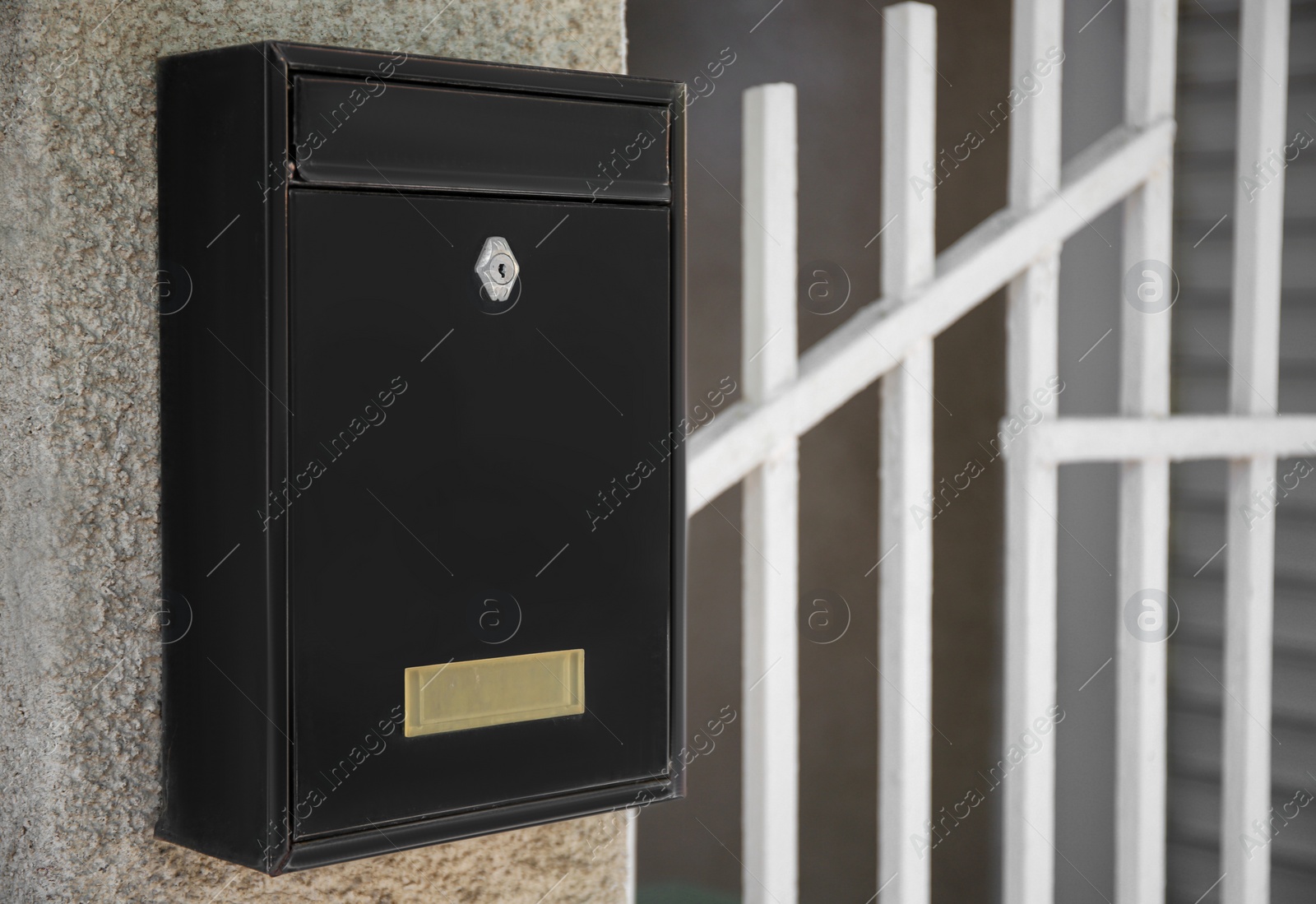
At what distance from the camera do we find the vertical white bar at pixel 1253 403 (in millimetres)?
1930

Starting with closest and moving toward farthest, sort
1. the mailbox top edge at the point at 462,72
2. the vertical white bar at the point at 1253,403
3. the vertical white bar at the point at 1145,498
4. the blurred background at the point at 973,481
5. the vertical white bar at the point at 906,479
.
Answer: the mailbox top edge at the point at 462,72 → the vertical white bar at the point at 906,479 → the vertical white bar at the point at 1145,498 → the vertical white bar at the point at 1253,403 → the blurred background at the point at 973,481

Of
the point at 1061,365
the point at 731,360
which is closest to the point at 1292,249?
the point at 1061,365

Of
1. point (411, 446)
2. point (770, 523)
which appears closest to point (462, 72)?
point (411, 446)

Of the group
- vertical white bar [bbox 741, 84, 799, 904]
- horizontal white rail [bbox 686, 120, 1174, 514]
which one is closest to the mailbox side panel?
horizontal white rail [bbox 686, 120, 1174, 514]

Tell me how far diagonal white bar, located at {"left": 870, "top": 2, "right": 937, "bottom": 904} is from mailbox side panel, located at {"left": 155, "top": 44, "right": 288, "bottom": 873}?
92cm

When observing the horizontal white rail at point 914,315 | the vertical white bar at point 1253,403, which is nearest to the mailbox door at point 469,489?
the horizontal white rail at point 914,315

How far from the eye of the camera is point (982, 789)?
120 inches

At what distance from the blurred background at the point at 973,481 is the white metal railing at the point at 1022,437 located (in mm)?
664

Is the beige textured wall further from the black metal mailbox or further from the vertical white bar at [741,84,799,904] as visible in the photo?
the vertical white bar at [741,84,799,904]

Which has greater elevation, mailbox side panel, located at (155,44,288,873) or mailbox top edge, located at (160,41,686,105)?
mailbox top edge, located at (160,41,686,105)

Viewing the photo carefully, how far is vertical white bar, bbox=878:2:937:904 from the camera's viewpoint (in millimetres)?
1564

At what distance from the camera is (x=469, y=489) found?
93 centimetres

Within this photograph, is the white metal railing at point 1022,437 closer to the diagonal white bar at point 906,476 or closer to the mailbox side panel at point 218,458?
the diagonal white bar at point 906,476

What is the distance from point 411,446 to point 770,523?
687 mm
